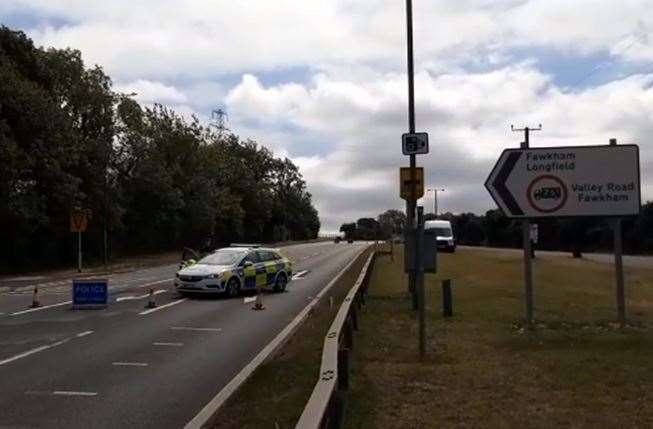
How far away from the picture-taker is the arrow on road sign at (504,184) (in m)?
15.3

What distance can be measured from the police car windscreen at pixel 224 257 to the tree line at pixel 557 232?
3516 centimetres

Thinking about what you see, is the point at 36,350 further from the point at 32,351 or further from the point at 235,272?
the point at 235,272

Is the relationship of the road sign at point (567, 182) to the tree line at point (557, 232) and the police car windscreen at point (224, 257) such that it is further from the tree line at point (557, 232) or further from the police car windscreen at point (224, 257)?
the tree line at point (557, 232)

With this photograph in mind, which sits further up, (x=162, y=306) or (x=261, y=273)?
(x=261, y=273)

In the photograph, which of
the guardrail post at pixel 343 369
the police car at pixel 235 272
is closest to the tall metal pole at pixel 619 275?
the guardrail post at pixel 343 369

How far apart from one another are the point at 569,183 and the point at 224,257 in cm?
1195

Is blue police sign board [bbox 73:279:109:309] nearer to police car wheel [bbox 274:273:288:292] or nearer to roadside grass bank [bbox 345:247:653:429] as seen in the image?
roadside grass bank [bbox 345:247:653:429]

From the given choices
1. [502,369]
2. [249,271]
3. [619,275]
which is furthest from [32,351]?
[249,271]

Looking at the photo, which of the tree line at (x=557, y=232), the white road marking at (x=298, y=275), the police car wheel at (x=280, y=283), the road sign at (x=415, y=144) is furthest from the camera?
the tree line at (x=557, y=232)

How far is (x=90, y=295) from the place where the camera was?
19234 millimetres

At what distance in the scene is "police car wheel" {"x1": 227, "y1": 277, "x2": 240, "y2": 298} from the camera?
22859 mm

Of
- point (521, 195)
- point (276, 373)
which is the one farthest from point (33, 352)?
point (521, 195)

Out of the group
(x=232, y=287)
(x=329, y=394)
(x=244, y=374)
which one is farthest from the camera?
(x=232, y=287)

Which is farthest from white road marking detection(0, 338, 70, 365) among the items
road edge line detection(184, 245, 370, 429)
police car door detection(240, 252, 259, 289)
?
police car door detection(240, 252, 259, 289)
